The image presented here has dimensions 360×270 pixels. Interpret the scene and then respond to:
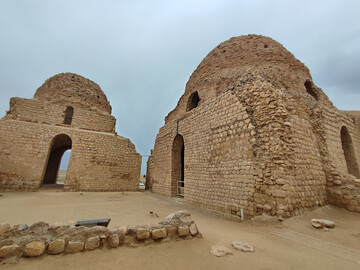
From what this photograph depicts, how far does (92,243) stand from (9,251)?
35.6 inches

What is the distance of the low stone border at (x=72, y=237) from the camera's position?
194 centimetres

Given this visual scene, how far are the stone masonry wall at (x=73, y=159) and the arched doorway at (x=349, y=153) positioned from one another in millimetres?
13095

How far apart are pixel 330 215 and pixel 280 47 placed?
954cm

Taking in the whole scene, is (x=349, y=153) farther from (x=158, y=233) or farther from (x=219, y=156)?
(x=158, y=233)

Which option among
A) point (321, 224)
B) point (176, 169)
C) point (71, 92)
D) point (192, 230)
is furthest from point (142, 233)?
point (71, 92)

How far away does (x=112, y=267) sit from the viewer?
1851 mm

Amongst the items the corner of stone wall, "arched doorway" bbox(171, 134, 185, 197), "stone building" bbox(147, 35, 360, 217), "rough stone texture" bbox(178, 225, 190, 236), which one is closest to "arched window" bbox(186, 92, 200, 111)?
"stone building" bbox(147, 35, 360, 217)

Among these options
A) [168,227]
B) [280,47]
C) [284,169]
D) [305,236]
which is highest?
[280,47]

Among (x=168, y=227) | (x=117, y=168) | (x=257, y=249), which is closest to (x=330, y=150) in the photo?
(x=257, y=249)

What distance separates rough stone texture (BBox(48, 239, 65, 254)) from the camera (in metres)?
2.01

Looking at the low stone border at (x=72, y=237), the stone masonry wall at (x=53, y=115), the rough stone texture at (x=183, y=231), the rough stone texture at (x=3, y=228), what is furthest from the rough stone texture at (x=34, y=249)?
the stone masonry wall at (x=53, y=115)

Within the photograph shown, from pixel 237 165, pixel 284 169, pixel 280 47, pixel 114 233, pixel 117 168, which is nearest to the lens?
pixel 114 233

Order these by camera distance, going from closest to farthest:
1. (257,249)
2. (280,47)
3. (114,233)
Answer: (114,233)
(257,249)
(280,47)

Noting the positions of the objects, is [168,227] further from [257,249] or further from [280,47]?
[280,47]
